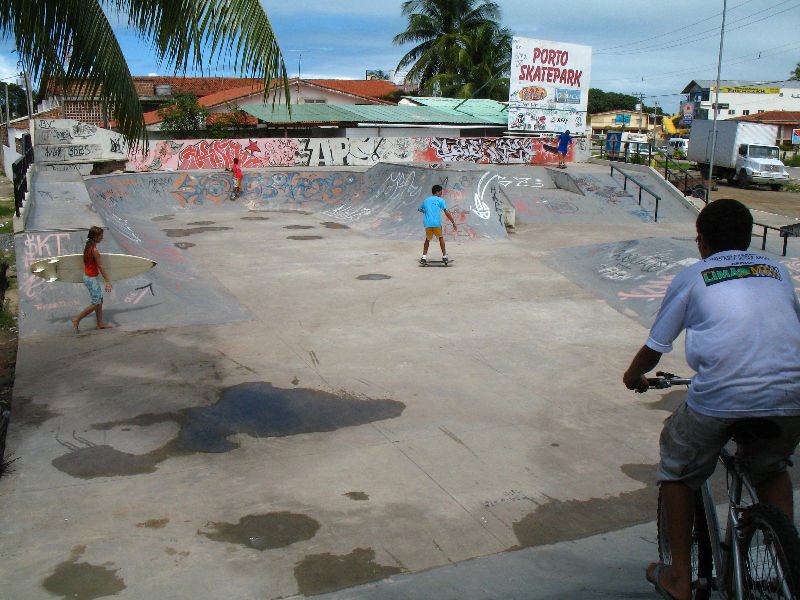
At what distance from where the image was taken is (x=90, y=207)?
47.8 ft

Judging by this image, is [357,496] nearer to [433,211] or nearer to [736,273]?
[736,273]

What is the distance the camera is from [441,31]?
48.2 m

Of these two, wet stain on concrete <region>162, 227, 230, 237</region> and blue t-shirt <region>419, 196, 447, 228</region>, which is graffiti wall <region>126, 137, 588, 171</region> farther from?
blue t-shirt <region>419, 196, 447, 228</region>

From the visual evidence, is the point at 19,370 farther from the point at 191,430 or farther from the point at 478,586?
the point at 478,586

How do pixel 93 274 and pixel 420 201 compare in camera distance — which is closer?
pixel 93 274

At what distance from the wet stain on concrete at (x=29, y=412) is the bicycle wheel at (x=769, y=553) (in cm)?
585

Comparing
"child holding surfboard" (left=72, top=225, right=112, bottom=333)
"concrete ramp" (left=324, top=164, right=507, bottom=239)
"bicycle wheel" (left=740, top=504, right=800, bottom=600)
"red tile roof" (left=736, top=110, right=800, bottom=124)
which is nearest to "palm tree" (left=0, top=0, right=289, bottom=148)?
"child holding surfboard" (left=72, top=225, right=112, bottom=333)

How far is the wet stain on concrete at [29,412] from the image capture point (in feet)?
21.9

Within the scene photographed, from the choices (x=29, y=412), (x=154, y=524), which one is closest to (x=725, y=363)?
(x=154, y=524)

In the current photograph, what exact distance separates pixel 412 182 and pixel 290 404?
14865 millimetres

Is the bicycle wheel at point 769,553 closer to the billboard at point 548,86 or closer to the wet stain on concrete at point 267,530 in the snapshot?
the wet stain on concrete at point 267,530

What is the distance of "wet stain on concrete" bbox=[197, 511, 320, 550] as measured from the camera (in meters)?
4.62

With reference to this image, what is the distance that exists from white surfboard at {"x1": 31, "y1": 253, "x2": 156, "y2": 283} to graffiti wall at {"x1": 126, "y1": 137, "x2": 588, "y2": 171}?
20.0 m

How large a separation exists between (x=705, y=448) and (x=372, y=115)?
112ft
